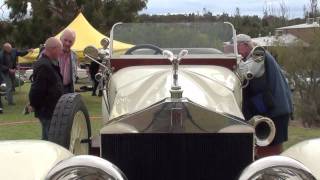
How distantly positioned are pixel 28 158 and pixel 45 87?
3488 millimetres

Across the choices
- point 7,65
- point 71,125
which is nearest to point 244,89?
point 71,125

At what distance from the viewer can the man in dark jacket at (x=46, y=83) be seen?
262 inches

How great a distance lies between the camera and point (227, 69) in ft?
18.1

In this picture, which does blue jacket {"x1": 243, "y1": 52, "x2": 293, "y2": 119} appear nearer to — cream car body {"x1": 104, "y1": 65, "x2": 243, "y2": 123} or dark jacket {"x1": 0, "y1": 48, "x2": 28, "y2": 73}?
cream car body {"x1": 104, "y1": 65, "x2": 243, "y2": 123}

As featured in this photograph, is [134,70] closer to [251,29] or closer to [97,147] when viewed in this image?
[97,147]

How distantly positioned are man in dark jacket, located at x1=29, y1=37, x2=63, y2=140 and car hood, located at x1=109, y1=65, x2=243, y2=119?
1.46m

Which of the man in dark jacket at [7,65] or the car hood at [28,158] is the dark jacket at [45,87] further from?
the man in dark jacket at [7,65]

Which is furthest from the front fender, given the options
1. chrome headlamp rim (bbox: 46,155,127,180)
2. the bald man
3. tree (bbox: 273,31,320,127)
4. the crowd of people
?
tree (bbox: 273,31,320,127)

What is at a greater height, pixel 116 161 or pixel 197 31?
pixel 197 31

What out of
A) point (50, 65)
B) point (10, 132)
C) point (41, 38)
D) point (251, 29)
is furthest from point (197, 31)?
point (251, 29)

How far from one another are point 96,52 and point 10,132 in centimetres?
580

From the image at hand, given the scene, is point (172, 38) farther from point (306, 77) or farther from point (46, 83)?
point (306, 77)

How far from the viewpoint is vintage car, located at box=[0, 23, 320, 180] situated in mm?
2977

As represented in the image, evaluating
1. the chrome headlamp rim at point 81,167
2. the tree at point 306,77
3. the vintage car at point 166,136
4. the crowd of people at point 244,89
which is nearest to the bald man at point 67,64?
the crowd of people at point 244,89
